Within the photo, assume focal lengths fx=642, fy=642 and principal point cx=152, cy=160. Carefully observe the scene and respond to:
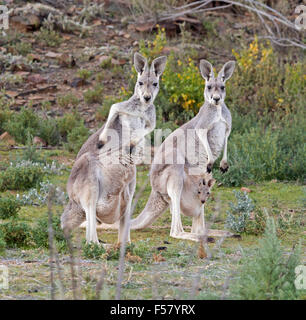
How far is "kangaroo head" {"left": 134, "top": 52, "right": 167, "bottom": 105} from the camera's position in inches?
215

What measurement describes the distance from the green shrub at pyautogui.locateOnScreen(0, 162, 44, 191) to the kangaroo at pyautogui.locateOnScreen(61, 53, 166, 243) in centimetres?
258

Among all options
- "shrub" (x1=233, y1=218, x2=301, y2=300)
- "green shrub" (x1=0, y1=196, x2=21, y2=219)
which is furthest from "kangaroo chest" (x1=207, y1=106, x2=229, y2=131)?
"shrub" (x1=233, y1=218, x2=301, y2=300)

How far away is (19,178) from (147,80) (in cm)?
291

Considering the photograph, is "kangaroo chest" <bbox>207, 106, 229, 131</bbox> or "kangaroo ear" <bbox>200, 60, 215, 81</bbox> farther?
"kangaroo ear" <bbox>200, 60, 215, 81</bbox>

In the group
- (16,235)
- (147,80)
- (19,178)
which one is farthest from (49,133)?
(16,235)

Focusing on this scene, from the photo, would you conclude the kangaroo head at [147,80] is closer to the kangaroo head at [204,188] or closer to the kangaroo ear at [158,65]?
the kangaroo ear at [158,65]

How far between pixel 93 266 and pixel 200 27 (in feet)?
33.6

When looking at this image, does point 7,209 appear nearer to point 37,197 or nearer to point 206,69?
point 37,197

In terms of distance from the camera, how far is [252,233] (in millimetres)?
6125

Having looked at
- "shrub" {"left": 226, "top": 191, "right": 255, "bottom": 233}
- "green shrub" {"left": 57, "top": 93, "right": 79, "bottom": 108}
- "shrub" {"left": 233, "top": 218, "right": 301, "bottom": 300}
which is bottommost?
"shrub" {"left": 226, "top": 191, "right": 255, "bottom": 233}

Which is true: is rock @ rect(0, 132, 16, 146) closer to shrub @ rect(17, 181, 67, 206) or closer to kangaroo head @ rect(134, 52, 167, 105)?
shrub @ rect(17, 181, 67, 206)

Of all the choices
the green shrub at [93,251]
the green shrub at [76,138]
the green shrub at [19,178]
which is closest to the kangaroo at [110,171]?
the green shrub at [93,251]

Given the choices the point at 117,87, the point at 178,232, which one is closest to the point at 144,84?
the point at 178,232

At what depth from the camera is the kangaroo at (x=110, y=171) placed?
5.13 m
